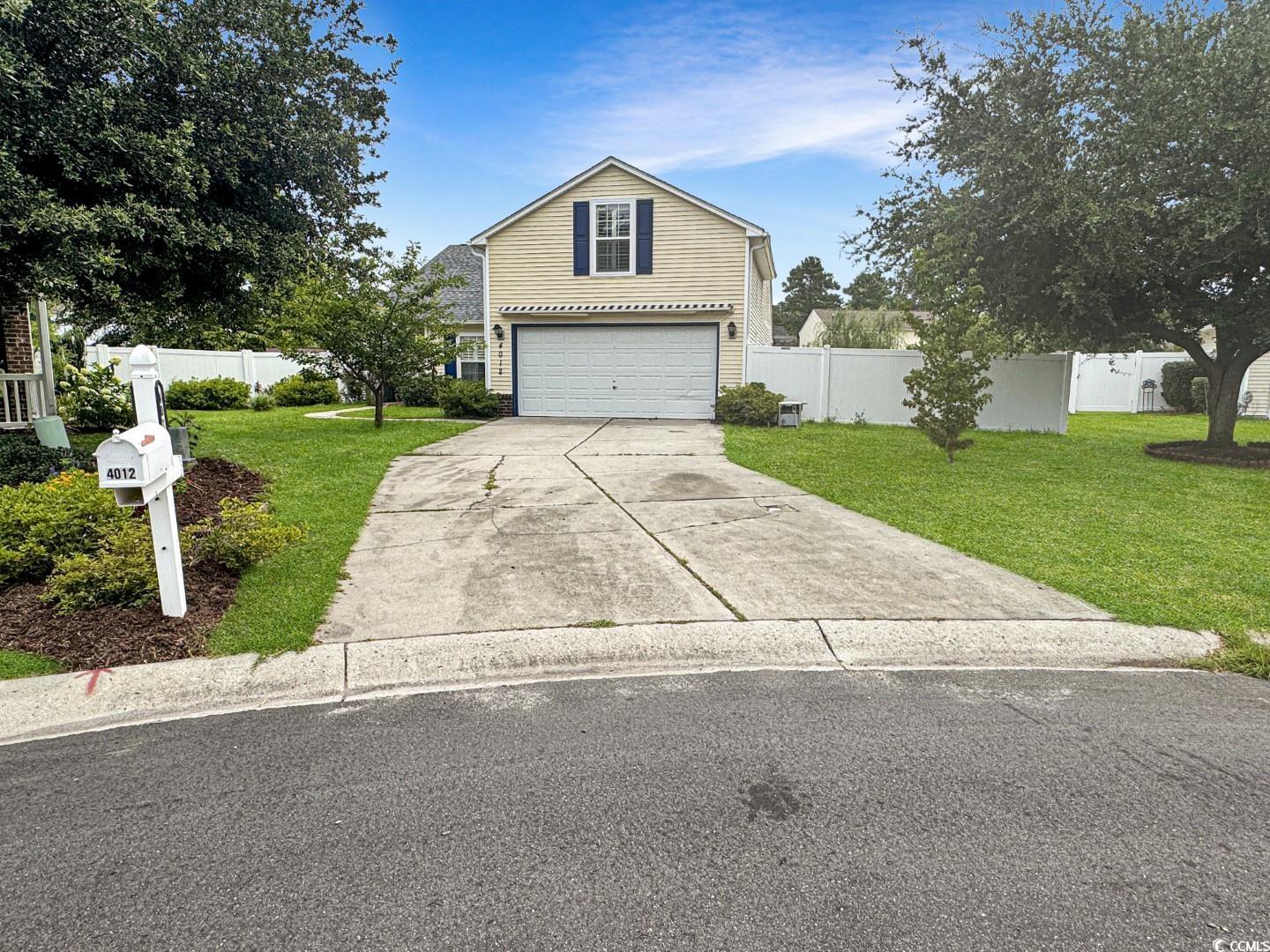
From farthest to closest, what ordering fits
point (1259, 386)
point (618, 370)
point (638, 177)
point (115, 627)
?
point (1259, 386) → point (618, 370) → point (638, 177) → point (115, 627)

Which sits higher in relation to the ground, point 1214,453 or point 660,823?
point 1214,453

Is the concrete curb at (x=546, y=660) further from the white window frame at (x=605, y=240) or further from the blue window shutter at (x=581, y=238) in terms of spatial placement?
the blue window shutter at (x=581, y=238)

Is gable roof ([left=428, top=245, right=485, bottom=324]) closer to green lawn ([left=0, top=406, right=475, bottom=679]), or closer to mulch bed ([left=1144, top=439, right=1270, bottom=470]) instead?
green lawn ([left=0, top=406, right=475, bottom=679])

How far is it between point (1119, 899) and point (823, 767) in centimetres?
103

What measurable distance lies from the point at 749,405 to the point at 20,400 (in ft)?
42.7

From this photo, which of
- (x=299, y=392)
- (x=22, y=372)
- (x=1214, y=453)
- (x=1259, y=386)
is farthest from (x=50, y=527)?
(x=1259, y=386)

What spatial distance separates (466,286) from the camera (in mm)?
20375

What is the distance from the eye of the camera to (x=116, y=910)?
7.09 ft

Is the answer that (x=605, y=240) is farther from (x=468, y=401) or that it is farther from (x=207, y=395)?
(x=207, y=395)

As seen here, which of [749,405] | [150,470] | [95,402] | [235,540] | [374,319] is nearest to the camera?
[150,470]

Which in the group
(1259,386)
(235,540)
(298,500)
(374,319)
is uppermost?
(374,319)

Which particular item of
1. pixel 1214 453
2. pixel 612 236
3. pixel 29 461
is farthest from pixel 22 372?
pixel 1214 453

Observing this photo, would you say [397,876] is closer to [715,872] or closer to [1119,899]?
[715,872]

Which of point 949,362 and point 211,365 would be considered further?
point 211,365
